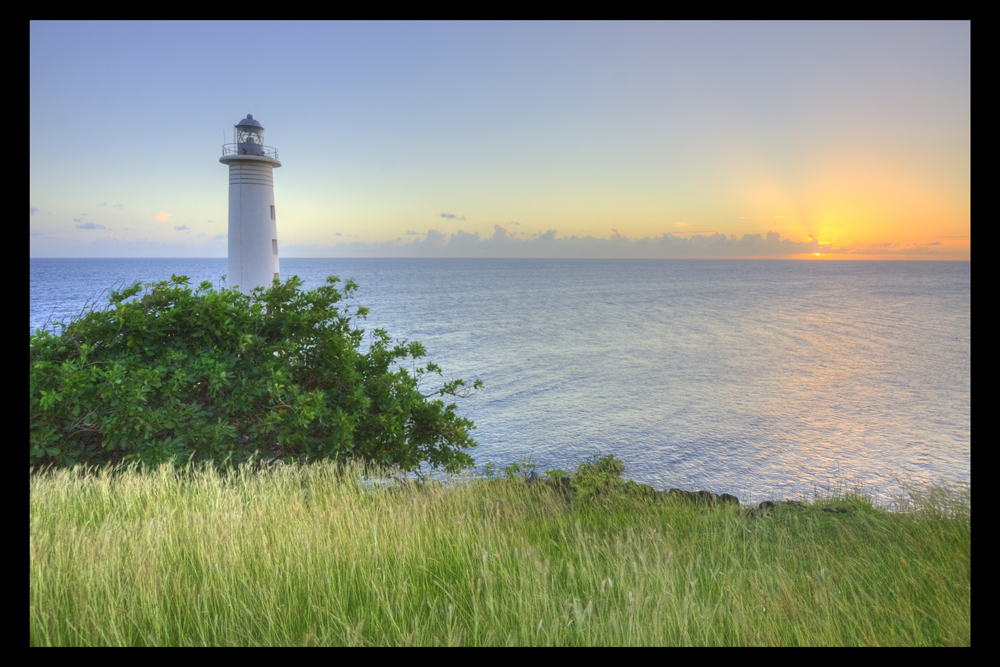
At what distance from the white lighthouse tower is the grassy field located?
16.3 meters

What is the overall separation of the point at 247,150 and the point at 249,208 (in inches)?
85.2

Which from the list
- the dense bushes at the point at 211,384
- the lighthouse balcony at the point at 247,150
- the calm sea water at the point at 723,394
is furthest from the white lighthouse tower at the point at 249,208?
the dense bushes at the point at 211,384

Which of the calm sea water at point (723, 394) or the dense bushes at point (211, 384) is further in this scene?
the calm sea water at point (723, 394)

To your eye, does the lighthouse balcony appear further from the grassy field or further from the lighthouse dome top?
the grassy field

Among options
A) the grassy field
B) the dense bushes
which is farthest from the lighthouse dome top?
the grassy field

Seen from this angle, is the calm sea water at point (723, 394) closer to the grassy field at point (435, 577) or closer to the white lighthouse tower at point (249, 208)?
the grassy field at point (435, 577)

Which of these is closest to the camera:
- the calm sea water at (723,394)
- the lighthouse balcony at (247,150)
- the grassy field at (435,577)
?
the grassy field at (435,577)

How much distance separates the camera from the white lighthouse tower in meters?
20.0

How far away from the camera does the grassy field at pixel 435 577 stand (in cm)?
281
